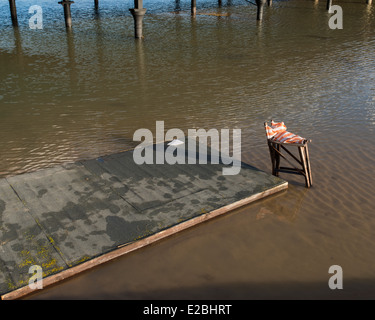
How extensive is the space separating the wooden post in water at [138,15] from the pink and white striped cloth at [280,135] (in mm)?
11146

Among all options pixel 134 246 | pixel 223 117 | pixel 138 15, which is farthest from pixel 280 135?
pixel 138 15

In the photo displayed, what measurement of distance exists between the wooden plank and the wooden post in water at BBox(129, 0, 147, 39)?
38.7 ft

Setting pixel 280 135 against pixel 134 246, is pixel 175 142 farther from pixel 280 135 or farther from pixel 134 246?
pixel 134 246

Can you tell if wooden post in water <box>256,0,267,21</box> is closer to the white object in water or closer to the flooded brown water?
the flooded brown water

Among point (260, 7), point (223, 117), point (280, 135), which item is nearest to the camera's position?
point (280, 135)

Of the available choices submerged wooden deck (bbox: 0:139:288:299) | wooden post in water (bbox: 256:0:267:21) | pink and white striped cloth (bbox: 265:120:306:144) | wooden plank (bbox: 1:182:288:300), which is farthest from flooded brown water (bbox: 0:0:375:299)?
wooden post in water (bbox: 256:0:267:21)

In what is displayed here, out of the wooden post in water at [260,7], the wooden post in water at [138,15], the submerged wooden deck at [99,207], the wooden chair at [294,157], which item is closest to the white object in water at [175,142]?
the submerged wooden deck at [99,207]

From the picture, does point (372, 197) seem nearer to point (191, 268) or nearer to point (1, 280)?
point (191, 268)

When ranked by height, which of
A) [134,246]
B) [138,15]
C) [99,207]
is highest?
[138,15]

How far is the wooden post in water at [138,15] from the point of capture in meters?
15.5

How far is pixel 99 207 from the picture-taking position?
5098 millimetres

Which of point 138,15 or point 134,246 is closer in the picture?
point 134,246

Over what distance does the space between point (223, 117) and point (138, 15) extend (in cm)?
880
